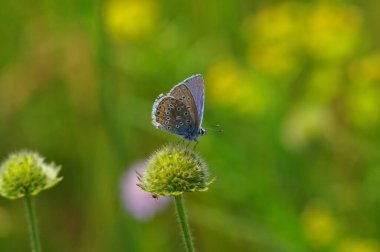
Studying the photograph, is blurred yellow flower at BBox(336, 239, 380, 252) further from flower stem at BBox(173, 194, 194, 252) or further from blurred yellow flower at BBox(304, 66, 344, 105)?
flower stem at BBox(173, 194, 194, 252)

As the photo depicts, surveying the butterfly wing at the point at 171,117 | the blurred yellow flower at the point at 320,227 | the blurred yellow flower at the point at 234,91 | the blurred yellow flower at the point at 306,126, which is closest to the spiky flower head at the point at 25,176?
the butterfly wing at the point at 171,117

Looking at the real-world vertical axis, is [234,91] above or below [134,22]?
below

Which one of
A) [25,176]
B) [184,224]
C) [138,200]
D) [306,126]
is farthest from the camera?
[138,200]

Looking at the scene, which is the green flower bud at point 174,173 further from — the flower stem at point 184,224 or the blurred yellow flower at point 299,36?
the blurred yellow flower at point 299,36

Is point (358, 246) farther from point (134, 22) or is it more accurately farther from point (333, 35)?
point (134, 22)

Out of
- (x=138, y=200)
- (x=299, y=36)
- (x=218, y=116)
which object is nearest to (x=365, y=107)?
(x=299, y=36)

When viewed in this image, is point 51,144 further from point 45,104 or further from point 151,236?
point 151,236
